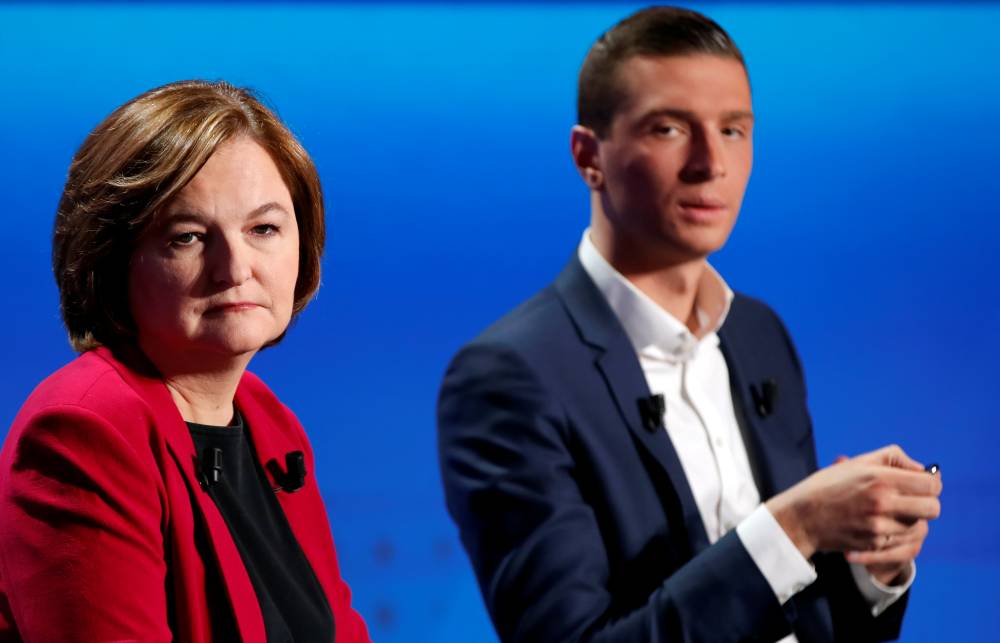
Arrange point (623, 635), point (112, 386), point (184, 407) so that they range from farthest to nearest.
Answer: point (623, 635)
point (184, 407)
point (112, 386)

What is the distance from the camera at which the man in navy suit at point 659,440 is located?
6.17 ft

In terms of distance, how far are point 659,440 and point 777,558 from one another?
28cm

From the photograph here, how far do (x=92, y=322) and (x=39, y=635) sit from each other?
0.38 meters

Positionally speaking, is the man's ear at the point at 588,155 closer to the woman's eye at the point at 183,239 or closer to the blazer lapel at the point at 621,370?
the blazer lapel at the point at 621,370

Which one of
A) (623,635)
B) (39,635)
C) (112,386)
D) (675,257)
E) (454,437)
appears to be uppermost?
(675,257)

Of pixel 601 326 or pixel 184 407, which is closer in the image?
pixel 184 407

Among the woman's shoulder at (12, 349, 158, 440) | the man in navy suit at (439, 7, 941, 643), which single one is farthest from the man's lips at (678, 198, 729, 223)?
the woman's shoulder at (12, 349, 158, 440)

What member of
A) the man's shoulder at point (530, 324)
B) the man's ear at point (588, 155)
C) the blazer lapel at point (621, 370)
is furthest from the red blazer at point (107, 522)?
the man's ear at point (588, 155)

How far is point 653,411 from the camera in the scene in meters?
2.06

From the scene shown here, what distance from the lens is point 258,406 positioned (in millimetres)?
1723

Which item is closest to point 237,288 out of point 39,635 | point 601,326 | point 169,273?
point 169,273

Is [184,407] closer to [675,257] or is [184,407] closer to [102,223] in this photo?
[102,223]

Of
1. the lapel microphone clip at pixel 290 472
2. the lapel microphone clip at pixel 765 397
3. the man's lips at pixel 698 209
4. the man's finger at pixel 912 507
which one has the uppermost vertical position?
the man's lips at pixel 698 209

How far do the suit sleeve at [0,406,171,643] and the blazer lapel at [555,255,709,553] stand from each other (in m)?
0.88
